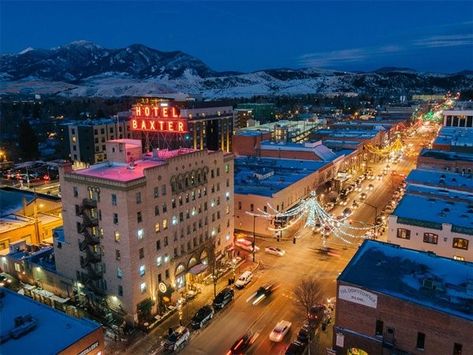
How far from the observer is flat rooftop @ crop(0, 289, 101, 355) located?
3117 centimetres

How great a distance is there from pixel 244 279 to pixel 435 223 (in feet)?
85.6

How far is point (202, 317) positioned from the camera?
4516cm

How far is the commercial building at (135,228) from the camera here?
44000 millimetres

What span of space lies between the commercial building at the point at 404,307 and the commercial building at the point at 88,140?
10821 cm

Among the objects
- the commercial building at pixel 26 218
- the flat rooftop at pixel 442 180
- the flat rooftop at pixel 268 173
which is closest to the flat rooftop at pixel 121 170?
the commercial building at pixel 26 218

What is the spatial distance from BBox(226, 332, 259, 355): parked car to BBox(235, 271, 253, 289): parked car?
10.3 metres

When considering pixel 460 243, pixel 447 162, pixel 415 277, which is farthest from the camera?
pixel 447 162

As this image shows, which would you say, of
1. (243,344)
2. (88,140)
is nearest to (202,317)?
(243,344)

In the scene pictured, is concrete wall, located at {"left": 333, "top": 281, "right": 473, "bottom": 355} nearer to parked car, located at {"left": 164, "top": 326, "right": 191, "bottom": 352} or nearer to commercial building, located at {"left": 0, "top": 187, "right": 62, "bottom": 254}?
parked car, located at {"left": 164, "top": 326, "right": 191, "bottom": 352}

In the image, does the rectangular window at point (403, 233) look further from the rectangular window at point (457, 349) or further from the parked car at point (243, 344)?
the parked car at point (243, 344)

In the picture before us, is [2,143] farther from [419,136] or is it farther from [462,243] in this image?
[419,136]

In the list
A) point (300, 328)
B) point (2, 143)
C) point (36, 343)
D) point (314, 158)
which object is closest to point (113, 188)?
point (36, 343)

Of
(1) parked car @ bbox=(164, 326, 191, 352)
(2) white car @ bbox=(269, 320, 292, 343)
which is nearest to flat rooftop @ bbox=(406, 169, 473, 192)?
(2) white car @ bbox=(269, 320, 292, 343)

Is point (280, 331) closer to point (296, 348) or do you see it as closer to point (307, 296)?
point (296, 348)
